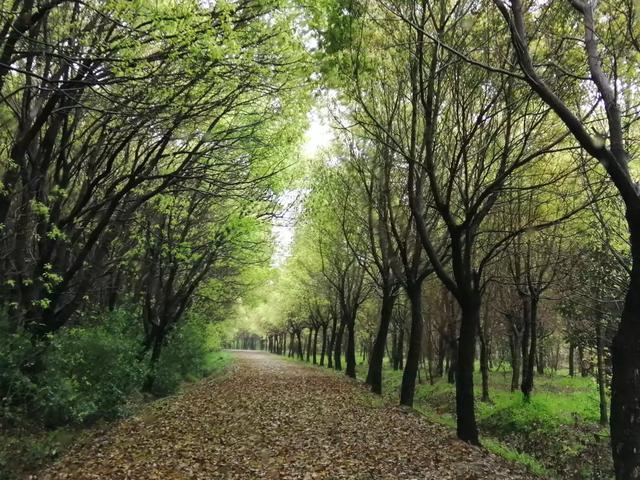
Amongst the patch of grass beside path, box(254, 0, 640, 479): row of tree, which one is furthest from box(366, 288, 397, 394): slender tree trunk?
the patch of grass beside path

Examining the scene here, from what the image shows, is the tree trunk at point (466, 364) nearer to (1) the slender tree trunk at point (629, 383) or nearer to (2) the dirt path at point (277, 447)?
(2) the dirt path at point (277, 447)

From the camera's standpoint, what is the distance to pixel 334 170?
2053cm

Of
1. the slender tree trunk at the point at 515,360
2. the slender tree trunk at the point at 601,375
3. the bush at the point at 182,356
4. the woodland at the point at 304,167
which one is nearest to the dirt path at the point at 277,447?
the woodland at the point at 304,167

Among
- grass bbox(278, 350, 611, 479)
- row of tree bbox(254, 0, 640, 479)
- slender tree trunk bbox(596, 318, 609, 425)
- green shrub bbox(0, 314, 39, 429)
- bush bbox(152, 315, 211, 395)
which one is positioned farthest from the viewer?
bush bbox(152, 315, 211, 395)

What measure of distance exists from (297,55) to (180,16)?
2.52 meters

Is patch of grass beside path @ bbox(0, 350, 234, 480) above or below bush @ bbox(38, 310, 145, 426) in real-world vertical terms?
below

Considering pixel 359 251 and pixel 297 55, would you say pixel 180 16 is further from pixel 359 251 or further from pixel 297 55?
pixel 359 251

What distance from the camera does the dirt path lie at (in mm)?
7879

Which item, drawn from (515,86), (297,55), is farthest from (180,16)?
(515,86)

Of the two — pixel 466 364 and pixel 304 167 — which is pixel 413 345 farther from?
pixel 304 167

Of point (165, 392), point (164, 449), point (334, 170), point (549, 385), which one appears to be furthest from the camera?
point (549, 385)

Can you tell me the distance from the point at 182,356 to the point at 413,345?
12451mm

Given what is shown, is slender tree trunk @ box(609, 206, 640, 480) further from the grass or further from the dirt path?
the grass

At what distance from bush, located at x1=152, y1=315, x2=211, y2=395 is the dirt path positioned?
12.8ft
